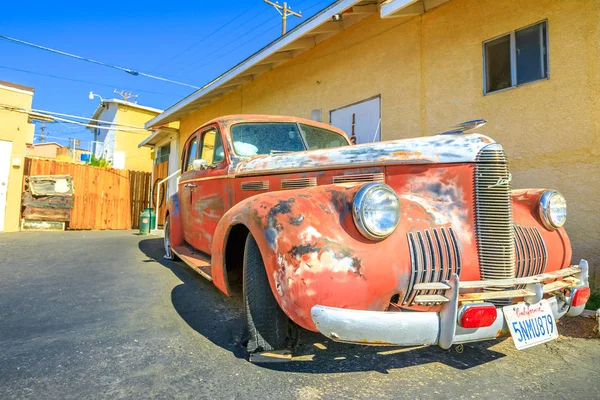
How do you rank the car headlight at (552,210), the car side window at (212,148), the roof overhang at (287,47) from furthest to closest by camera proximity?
the roof overhang at (287,47), the car side window at (212,148), the car headlight at (552,210)

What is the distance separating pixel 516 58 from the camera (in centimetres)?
451

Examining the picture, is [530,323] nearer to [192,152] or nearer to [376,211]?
[376,211]

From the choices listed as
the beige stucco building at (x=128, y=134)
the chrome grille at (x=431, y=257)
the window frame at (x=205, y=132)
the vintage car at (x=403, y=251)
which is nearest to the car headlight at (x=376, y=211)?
the vintage car at (x=403, y=251)

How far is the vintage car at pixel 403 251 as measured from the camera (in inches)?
68.7

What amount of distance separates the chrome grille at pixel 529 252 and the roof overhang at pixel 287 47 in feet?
15.3

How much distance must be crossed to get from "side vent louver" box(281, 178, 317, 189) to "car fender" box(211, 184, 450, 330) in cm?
59

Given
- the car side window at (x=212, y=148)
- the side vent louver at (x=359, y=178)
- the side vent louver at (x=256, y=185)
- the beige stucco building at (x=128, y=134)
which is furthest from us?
the beige stucco building at (x=128, y=134)

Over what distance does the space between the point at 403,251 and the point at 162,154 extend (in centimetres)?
1480

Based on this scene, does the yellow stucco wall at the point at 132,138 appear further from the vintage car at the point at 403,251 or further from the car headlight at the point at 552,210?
the car headlight at the point at 552,210

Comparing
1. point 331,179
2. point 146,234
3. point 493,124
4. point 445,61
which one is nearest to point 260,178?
point 331,179

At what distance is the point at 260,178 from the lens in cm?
Result: 309

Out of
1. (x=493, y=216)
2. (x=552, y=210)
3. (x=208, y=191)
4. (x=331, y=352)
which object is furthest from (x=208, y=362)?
(x=552, y=210)

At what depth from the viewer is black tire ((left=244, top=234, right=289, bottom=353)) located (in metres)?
2.13

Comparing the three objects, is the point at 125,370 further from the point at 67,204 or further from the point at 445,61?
the point at 67,204
